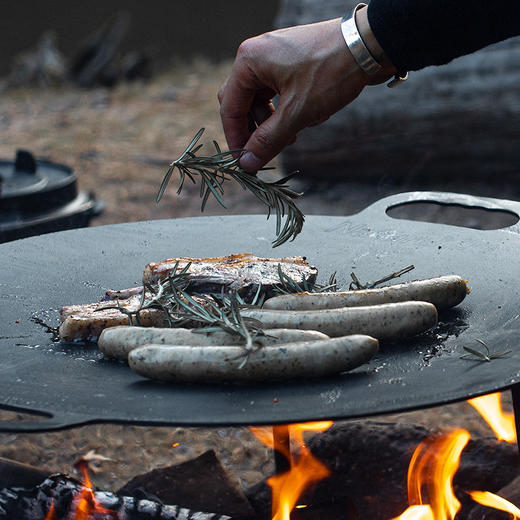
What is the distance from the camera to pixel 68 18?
14477 millimetres

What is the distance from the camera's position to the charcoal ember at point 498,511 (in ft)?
8.43

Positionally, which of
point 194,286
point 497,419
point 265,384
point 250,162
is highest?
point 250,162

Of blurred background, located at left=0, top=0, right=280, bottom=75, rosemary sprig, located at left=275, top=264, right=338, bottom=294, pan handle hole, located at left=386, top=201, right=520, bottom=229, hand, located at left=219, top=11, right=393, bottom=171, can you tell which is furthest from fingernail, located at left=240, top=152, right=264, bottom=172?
blurred background, located at left=0, top=0, right=280, bottom=75

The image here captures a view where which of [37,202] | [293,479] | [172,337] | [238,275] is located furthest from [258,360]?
[37,202]

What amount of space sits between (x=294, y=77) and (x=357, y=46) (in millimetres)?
212

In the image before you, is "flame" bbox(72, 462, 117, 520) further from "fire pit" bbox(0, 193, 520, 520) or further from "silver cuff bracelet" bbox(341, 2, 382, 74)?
"silver cuff bracelet" bbox(341, 2, 382, 74)

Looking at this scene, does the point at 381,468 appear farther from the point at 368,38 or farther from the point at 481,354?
the point at 368,38

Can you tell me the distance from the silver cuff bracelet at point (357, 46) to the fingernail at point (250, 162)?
0.44 metres

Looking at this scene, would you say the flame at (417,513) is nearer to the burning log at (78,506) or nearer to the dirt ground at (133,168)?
the burning log at (78,506)

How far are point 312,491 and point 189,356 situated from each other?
124cm

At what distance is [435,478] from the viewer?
2.71 m

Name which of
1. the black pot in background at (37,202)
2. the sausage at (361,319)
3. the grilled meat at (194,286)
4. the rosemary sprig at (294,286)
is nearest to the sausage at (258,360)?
the sausage at (361,319)

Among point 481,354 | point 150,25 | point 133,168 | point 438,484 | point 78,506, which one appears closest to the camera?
point 481,354

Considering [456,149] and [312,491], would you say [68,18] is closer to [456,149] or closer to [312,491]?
[456,149]
